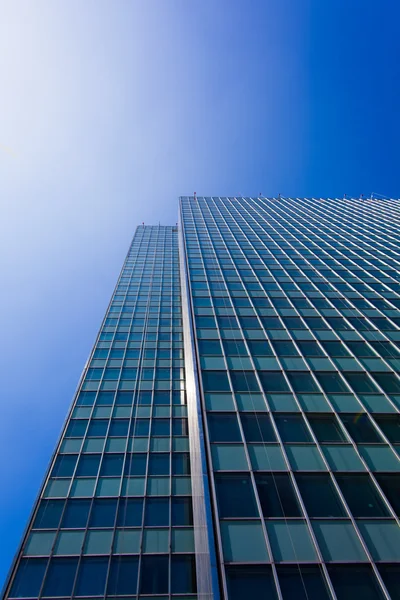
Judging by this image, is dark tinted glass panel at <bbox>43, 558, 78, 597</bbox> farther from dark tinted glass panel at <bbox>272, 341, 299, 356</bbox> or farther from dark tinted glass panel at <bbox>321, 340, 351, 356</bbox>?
dark tinted glass panel at <bbox>321, 340, 351, 356</bbox>

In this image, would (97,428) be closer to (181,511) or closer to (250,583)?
(181,511)

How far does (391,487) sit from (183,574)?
32.5 feet

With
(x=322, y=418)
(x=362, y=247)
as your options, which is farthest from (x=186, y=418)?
(x=362, y=247)

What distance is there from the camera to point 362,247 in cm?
4031

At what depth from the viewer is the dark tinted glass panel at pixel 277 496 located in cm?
1130

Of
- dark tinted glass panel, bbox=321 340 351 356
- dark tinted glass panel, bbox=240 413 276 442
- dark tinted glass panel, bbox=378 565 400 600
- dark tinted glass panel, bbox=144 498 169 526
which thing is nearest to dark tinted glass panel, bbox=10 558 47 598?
dark tinted glass panel, bbox=144 498 169 526

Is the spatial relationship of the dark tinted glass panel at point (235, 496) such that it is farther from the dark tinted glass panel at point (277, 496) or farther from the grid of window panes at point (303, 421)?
the dark tinted glass panel at point (277, 496)

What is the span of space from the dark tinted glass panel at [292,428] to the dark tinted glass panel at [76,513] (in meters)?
11.2

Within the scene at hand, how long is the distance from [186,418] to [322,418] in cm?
1145

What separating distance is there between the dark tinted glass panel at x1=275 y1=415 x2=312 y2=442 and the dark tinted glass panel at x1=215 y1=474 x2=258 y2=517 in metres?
2.76

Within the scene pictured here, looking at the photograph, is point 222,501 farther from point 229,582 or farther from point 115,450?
point 115,450

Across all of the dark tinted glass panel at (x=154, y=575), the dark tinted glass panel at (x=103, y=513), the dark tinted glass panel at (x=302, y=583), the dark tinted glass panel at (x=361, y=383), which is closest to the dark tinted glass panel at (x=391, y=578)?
the dark tinted glass panel at (x=302, y=583)

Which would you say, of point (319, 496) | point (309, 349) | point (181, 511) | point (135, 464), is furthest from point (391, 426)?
point (135, 464)

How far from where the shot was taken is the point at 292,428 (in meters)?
14.7
